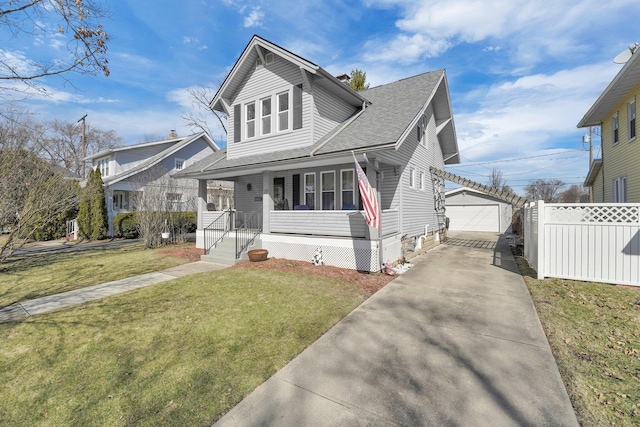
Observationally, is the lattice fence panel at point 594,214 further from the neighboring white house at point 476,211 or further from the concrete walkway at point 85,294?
the neighboring white house at point 476,211

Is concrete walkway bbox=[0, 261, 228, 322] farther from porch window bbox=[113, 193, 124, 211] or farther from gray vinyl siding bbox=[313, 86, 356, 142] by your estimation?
porch window bbox=[113, 193, 124, 211]

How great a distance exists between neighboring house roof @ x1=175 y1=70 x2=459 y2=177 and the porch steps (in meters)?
3.07

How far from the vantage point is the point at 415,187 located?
1315cm

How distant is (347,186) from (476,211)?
1787cm

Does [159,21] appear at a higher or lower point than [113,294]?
higher

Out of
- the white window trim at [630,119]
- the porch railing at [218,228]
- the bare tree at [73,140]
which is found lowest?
the porch railing at [218,228]

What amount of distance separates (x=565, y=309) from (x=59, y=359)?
28.7 ft

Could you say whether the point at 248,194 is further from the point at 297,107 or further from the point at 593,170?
the point at 593,170

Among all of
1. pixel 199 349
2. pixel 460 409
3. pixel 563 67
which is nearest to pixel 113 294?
pixel 199 349

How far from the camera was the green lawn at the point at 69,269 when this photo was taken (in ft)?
24.2

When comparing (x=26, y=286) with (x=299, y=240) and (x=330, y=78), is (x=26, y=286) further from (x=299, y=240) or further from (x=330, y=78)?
(x=330, y=78)

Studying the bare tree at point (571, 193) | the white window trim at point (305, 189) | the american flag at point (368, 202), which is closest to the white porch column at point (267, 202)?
the white window trim at point (305, 189)

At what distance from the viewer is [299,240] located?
10.3 m

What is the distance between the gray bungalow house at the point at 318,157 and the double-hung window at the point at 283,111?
0.04 meters
